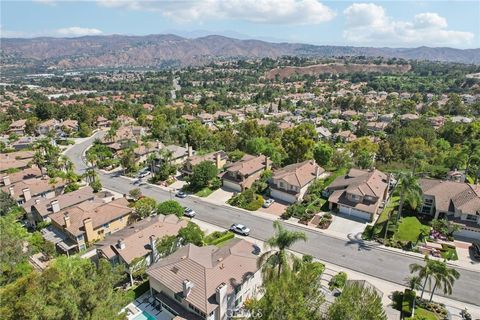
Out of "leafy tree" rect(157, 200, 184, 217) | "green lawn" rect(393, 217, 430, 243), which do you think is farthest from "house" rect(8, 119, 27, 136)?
"green lawn" rect(393, 217, 430, 243)

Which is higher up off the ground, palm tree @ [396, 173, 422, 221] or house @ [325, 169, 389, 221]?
palm tree @ [396, 173, 422, 221]

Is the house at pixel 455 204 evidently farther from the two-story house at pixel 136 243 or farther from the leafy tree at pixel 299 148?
the two-story house at pixel 136 243

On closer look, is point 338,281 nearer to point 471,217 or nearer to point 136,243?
point 136,243

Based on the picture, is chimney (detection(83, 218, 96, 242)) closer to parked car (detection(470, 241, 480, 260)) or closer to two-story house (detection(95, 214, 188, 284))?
two-story house (detection(95, 214, 188, 284))

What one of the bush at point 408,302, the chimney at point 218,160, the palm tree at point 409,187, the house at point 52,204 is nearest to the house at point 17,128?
the house at point 52,204

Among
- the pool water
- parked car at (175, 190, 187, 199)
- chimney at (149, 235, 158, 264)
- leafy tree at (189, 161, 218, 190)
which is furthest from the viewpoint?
leafy tree at (189, 161, 218, 190)

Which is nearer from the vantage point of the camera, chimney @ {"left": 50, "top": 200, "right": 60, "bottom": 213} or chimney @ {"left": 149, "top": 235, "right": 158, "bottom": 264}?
chimney @ {"left": 149, "top": 235, "right": 158, "bottom": 264}
